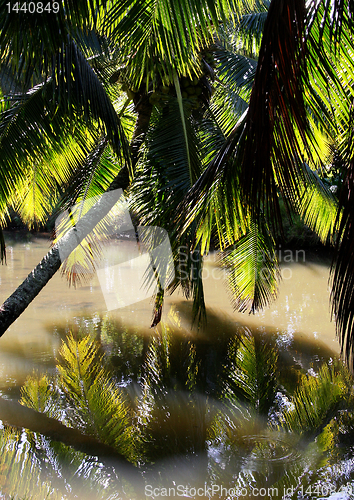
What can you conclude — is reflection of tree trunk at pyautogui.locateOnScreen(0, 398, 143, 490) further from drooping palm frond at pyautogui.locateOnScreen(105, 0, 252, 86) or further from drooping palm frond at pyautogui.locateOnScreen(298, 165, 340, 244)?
drooping palm frond at pyautogui.locateOnScreen(298, 165, 340, 244)

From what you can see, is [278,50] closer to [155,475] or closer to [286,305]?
[155,475]

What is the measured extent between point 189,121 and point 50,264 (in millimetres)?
2169

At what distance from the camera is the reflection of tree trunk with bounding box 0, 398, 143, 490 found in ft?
10.3

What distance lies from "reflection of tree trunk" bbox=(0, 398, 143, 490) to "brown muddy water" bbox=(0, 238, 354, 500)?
1 centimetres

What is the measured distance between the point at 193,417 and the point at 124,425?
0.67 metres

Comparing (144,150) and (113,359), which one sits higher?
(144,150)

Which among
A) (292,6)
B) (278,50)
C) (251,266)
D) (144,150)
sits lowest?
(251,266)

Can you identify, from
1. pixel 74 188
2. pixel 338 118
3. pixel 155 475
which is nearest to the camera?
pixel 338 118

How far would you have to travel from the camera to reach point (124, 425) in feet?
12.1

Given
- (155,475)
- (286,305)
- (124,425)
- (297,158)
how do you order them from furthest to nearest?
(286,305), (124,425), (155,475), (297,158)

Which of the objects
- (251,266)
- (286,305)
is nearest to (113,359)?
(251,266)

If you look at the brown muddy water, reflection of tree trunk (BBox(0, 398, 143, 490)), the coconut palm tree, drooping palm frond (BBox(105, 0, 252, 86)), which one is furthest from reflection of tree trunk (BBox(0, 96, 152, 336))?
drooping palm frond (BBox(105, 0, 252, 86))

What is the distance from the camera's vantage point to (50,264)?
4.04 m

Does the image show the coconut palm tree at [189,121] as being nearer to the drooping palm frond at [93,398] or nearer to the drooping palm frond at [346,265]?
the drooping palm frond at [346,265]
